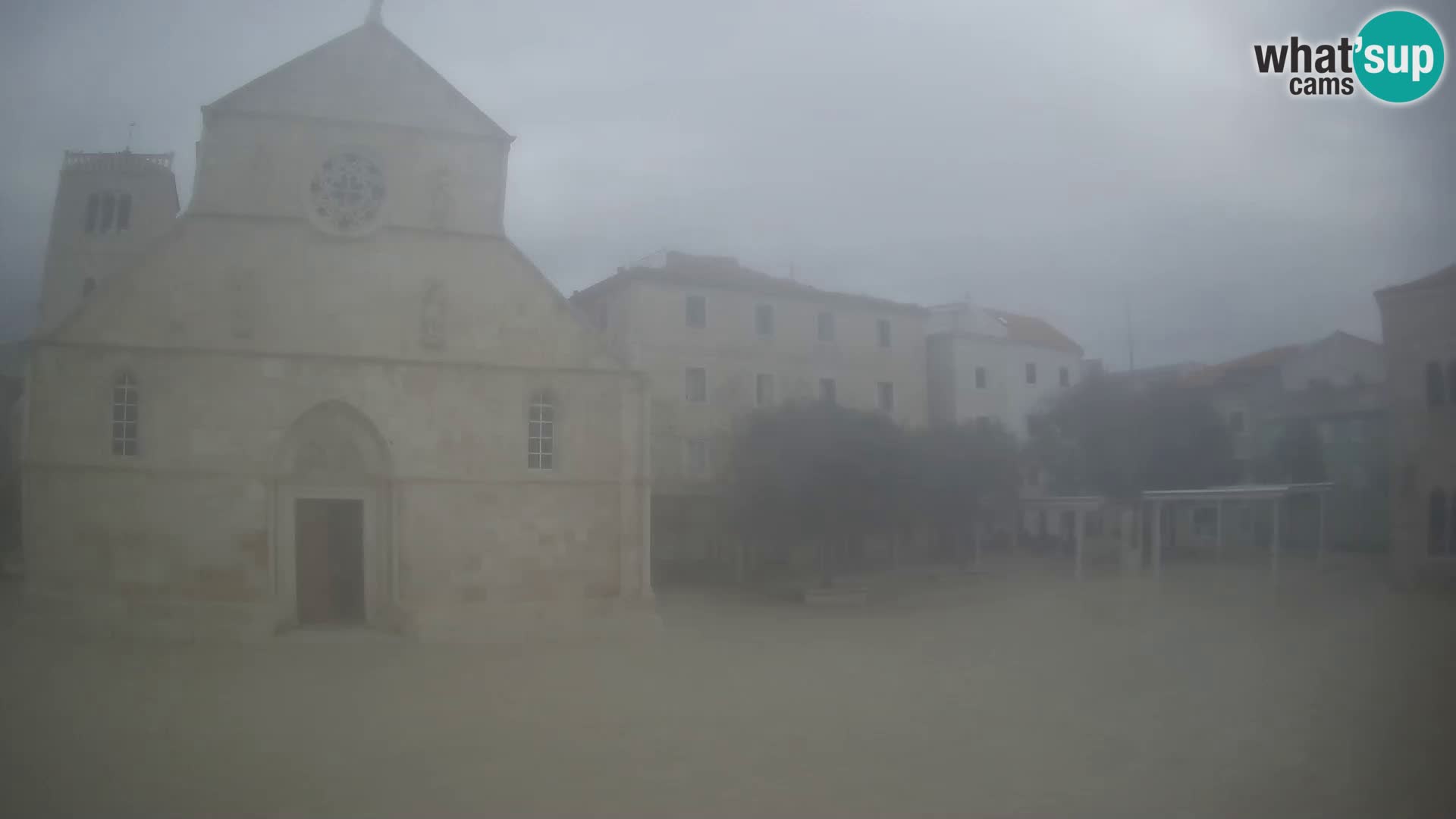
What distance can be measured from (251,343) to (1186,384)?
30.2 m

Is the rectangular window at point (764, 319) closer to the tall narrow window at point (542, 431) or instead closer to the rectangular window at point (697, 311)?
the rectangular window at point (697, 311)

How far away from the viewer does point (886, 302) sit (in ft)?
105

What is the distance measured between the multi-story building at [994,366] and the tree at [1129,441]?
1293 mm

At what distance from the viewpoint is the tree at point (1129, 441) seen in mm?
31266

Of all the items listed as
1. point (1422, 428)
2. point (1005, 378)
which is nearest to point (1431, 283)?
point (1422, 428)

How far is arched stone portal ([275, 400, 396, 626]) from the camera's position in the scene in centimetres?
1719

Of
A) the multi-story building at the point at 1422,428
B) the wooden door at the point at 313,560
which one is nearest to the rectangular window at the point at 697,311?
the wooden door at the point at 313,560

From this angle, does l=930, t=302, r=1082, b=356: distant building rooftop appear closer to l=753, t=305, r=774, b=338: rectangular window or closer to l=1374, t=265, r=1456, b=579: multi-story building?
l=753, t=305, r=774, b=338: rectangular window

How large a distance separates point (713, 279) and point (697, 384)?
3437mm

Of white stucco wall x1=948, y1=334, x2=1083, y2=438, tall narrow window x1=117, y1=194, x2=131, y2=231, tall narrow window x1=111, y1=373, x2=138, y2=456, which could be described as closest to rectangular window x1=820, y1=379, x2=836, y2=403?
white stucco wall x1=948, y1=334, x2=1083, y2=438

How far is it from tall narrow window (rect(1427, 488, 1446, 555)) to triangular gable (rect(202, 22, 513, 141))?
20.9 m

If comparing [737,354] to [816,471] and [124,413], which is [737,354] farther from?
[124,413]

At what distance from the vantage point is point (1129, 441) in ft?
108

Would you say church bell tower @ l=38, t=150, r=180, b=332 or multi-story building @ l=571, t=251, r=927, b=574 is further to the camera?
multi-story building @ l=571, t=251, r=927, b=574
